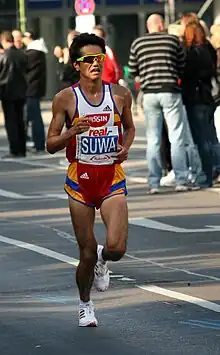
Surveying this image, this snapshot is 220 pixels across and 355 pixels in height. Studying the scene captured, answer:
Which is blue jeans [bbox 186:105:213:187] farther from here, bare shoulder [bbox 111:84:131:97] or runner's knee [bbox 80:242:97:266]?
runner's knee [bbox 80:242:97:266]

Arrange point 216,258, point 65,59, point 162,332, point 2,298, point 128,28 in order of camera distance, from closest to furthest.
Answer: point 162,332, point 2,298, point 216,258, point 65,59, point 128,28

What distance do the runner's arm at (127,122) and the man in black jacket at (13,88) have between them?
13593mm

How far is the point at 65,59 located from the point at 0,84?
1361 millimetres

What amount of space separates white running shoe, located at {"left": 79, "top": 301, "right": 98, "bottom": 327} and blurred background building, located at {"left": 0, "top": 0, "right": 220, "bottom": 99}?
37.9m

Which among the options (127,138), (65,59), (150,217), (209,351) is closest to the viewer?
(209,351)

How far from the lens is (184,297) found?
30.0 ft

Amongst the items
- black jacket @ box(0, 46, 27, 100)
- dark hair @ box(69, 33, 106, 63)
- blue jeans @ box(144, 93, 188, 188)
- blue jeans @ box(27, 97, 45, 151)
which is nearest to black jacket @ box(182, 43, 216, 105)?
blue jeans @ box(144, 93, 188, 188)

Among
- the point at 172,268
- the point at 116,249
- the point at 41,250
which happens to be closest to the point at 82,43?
the point at 116,249

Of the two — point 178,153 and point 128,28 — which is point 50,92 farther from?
point 178,153

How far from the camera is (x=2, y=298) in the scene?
930 centimetres

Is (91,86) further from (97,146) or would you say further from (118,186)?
(118,186)

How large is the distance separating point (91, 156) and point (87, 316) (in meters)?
0.97

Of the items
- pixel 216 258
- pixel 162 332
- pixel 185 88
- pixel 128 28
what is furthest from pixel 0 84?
pixel 128 28

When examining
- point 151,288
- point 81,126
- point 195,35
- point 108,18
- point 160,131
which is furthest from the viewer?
point 108,18
